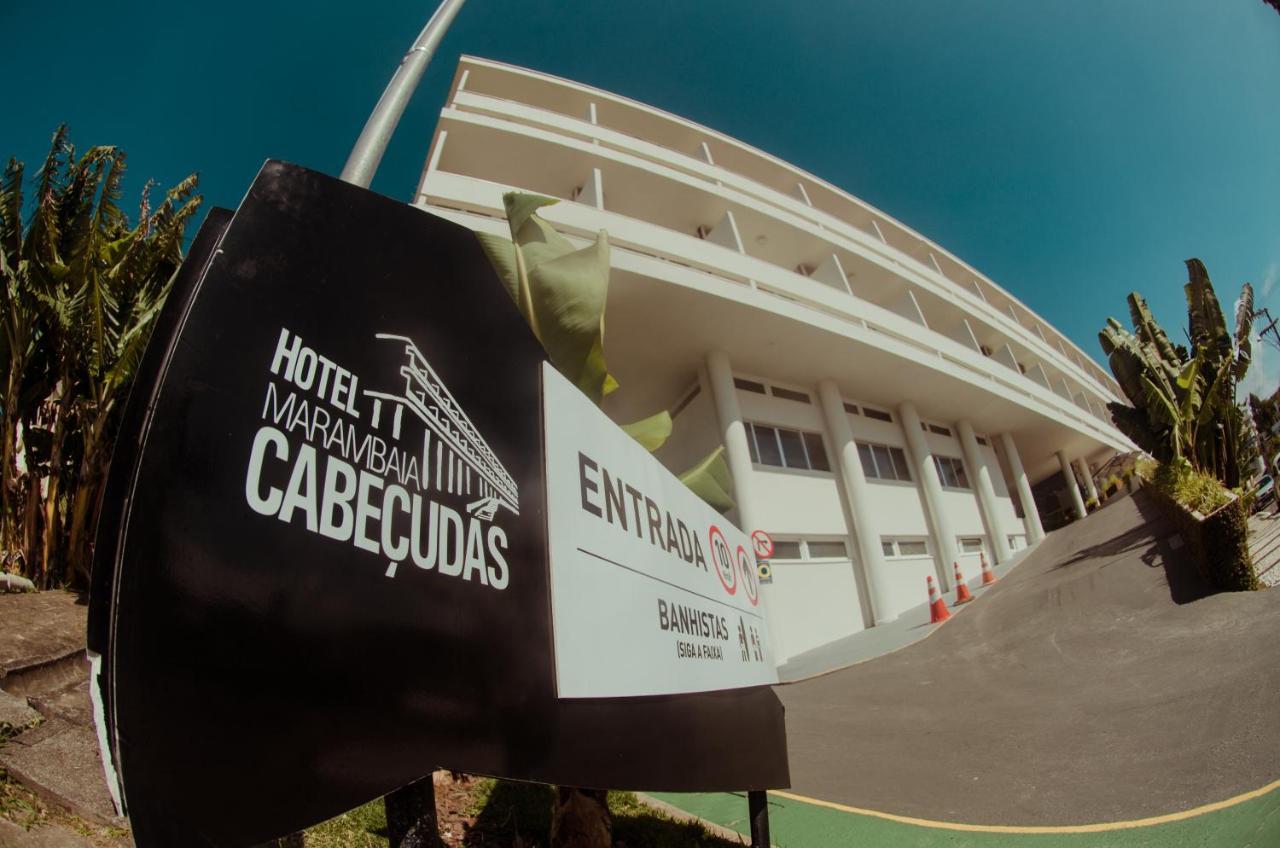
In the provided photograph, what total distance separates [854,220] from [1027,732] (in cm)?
2249

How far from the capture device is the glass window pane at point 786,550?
12.5m

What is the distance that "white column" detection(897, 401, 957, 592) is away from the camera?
15734 millimetres

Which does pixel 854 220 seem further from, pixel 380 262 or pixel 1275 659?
pixel 380 262

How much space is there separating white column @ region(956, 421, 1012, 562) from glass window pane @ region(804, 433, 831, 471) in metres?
8.45

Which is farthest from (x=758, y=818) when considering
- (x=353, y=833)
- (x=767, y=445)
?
(x=767, y=445)

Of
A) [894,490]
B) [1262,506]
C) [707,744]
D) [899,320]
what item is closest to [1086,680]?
[707,744]

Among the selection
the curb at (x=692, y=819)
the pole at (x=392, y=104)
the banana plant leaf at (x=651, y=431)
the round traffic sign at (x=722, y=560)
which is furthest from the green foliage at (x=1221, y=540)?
the pole at (x=392, y=104)

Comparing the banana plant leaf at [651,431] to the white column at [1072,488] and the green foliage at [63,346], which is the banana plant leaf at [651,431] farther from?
the white column at [1072,488]

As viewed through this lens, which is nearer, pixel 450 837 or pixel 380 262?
pixel 380 262

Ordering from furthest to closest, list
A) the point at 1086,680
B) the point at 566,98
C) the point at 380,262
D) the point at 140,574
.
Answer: the point at 566,98
the point at 1086,680
the point at 380,262
the point at 140,574

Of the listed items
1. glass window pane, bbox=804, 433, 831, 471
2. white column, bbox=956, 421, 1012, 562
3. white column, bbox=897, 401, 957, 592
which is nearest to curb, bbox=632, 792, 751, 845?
glass window pane, bbox=804, 433, 831, 471

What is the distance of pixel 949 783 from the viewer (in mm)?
4113

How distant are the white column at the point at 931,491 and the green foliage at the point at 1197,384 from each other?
5.06m

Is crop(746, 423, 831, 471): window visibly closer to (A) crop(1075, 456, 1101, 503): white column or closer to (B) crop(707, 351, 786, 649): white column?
(B) crop(707, 351, 786, 649): white column
